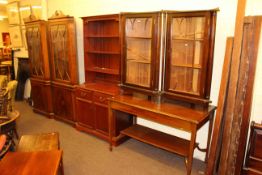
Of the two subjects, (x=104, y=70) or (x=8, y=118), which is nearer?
(x=8, y=118)

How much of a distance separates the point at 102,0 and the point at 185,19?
5.73ft

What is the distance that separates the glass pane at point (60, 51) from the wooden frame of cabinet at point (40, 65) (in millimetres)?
253

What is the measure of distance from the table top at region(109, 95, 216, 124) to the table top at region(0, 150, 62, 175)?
1105mm

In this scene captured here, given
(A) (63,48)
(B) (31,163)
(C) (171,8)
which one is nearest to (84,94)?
(A) (63,48)

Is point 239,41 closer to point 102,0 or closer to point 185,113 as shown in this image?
point 185,113

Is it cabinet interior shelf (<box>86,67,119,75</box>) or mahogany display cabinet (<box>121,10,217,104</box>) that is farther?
cabinet interior shelf (<box>86,67,119,75</box>)

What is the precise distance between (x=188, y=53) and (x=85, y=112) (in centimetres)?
199

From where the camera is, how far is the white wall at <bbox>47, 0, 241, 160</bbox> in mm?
2350

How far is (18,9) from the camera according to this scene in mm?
5211

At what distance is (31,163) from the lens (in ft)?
5.66

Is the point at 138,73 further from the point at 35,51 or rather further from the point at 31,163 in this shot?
the point at 35,51

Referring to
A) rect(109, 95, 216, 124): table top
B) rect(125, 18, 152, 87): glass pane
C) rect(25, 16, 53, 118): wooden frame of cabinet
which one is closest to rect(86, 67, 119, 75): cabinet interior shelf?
rect(125, 18, 152, 87): glass pane

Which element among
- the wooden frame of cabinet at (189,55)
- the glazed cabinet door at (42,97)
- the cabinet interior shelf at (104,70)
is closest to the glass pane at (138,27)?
the wooden frame of cabinet at (189,55)

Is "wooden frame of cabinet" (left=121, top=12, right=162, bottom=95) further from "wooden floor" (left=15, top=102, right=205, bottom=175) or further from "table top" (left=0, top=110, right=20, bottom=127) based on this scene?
"table top" (left=0, top=110, right=20, bottom=127)
